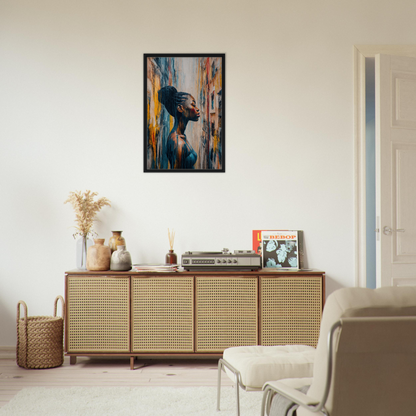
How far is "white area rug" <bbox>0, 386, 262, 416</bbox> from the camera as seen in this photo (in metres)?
2.50

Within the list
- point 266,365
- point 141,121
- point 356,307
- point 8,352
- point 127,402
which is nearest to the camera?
point 356,307

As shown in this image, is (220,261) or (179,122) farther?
(179,122)

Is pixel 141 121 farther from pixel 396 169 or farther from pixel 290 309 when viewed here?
pixel 396 169

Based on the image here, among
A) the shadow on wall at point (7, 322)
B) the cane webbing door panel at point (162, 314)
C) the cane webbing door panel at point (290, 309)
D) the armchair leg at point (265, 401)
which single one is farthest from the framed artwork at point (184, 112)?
the armchair leg at point (265, 401)

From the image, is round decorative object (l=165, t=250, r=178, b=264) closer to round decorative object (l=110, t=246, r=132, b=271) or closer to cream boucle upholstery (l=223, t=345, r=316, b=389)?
round decorative object (l=110, t=246, r=132, b=271)

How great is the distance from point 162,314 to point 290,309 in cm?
99

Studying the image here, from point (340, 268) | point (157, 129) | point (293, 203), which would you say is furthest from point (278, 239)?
point (157, 129)

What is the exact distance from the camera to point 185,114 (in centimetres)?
383

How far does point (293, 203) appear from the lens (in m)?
3.79

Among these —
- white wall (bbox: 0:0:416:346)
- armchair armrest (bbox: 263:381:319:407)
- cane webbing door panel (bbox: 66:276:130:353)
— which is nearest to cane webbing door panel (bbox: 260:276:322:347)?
white wall (bbox: 0:0:416:346)

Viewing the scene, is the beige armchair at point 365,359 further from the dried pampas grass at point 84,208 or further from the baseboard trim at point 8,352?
the baseboard trim at point 8,352

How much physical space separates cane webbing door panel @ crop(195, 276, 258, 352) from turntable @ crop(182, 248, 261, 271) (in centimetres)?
9

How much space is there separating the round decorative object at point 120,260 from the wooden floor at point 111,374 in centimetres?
79

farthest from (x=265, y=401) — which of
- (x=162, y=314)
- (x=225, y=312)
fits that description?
(x=162, y=314)
